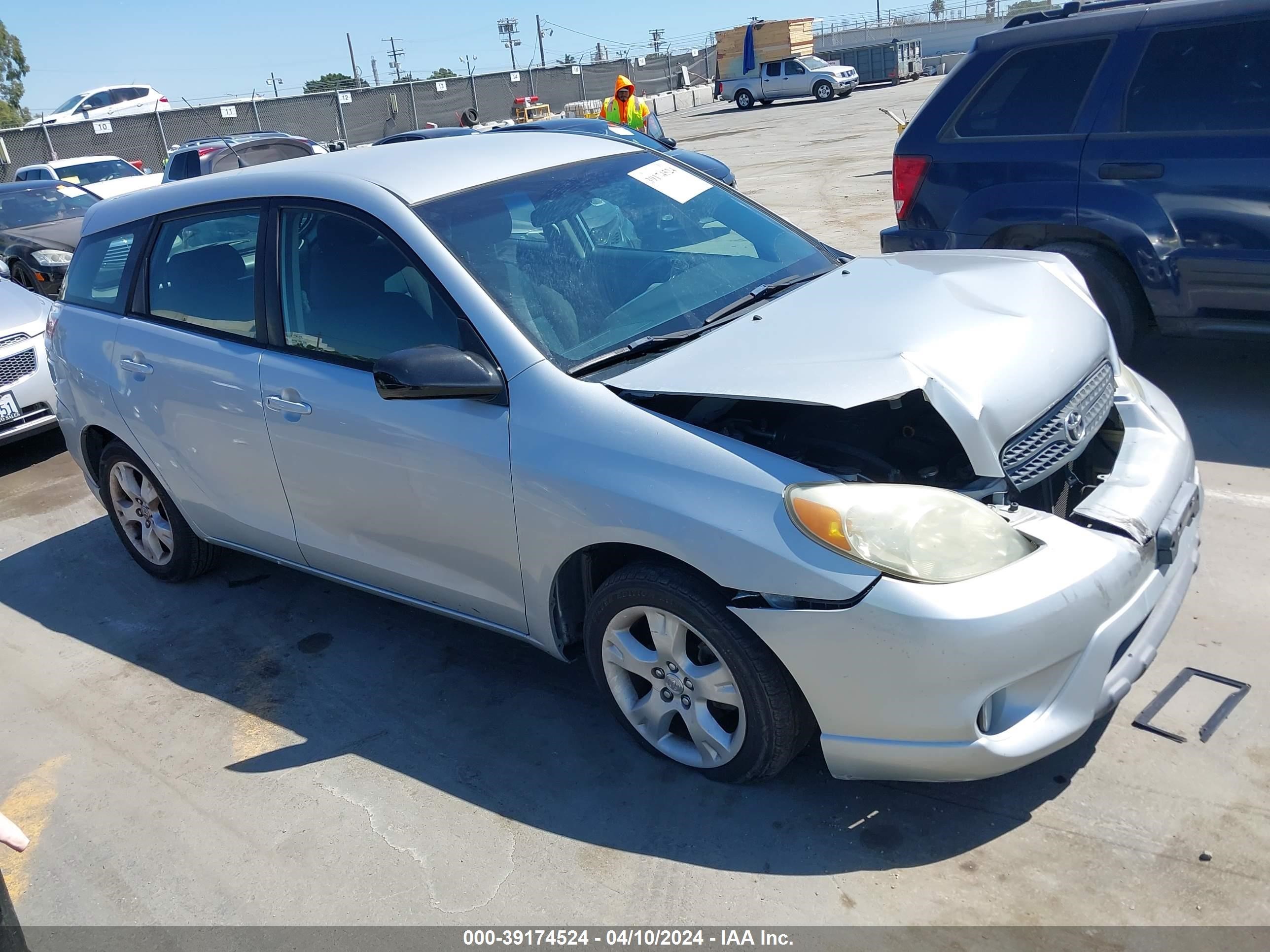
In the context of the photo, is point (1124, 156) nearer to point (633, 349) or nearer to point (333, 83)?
point (633, 349)

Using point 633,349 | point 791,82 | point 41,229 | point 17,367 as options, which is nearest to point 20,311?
point 17,367

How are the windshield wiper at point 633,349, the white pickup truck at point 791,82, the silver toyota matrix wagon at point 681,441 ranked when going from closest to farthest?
1. the silver toyota matrix wagon at point 681,441
2. the windshield wiper at point 633,349
3. the white pickup truck at point 791,82

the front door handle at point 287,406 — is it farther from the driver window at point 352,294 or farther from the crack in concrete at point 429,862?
the crack in concrete at point 429,862

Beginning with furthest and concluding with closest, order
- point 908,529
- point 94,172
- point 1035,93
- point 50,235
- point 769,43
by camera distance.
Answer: point 769,43
point 94,172
point 50,235
point 1035,93
point 908,529

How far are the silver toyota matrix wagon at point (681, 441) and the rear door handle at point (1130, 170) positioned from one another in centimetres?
166

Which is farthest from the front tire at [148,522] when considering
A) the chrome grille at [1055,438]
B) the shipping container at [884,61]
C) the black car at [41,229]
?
the shipping container at [884,61]

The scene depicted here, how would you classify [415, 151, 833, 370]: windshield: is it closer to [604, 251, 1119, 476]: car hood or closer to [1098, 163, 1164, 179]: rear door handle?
[604, 251, 1119, 476]: car hood

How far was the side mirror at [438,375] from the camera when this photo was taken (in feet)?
10.1

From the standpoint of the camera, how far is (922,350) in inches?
116

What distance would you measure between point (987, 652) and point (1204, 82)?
3994mm

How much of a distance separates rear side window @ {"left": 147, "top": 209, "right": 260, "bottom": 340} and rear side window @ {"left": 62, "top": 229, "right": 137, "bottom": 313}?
0.22 m

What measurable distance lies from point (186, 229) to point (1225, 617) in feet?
13.9

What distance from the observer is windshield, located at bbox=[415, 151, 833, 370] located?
3.33 metres

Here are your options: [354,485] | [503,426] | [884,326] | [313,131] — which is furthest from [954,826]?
[313,131]
